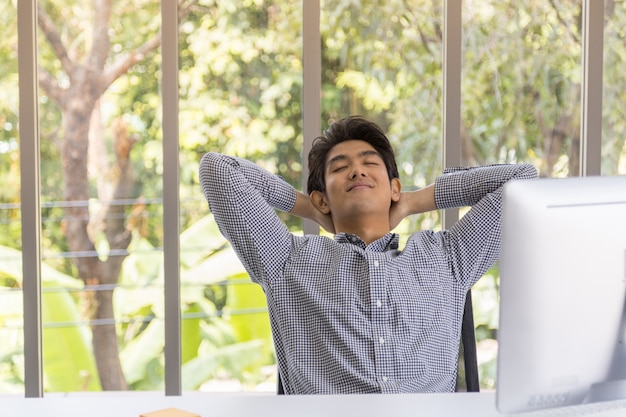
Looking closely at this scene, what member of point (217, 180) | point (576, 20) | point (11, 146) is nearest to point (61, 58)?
point (11, 146)

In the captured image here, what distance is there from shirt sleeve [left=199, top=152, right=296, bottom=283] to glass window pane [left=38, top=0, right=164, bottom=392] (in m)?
0.68

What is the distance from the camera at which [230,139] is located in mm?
2918

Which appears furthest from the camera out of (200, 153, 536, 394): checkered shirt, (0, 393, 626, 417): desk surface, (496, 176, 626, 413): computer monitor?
(200, 153, 536, 394): checkered shirt

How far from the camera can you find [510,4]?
2.93 metres

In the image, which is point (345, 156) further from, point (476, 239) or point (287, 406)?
point (287, 406)

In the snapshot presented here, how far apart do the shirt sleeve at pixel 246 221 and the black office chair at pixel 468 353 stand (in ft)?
0.99

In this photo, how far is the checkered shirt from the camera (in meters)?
2.10

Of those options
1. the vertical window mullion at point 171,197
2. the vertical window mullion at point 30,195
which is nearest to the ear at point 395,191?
the vertical window mullion at point 171,197

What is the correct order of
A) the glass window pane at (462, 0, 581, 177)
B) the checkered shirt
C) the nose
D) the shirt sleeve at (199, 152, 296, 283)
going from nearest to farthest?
the checkered shirt, the shirt sleeve at (199, 152, 296, 283), the nose, the glass window pane at (462, 0, 581, 177)

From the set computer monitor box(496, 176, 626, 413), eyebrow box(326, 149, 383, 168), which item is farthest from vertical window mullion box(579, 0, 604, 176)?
computer monitor box(496, 176, 626, 413)

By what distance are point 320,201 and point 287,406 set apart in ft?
3.48

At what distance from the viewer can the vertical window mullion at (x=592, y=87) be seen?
2.89 meters

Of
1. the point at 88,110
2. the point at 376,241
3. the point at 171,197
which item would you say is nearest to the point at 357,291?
the point at 376,241

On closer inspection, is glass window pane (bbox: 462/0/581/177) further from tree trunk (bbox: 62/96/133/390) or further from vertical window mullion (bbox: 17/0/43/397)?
vertical window mullion (bbox: 17/0/43/397)
